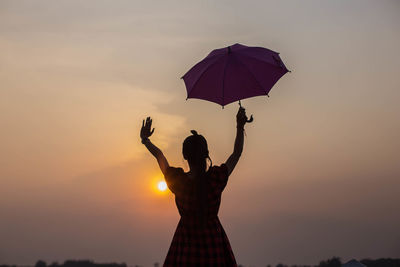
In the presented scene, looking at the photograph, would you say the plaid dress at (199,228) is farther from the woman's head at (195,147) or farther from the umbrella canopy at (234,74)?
the umbrella canopy at (234,74)

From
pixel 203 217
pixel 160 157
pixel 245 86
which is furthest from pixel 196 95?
pixel 203 217

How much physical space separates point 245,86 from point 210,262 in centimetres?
225

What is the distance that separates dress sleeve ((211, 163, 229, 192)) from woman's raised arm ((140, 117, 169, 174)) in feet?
1.79

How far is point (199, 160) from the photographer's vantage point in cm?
711

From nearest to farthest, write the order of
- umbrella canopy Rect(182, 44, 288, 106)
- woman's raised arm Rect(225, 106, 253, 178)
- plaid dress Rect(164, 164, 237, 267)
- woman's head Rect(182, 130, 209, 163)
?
woman's head Rect(182, 130, 209, 163) < plaid dress Rect(164, 164, 237, 267) < woman's raised arm Rect(225, 106, 253, 178) < umbrella canopy Rect(182, 44, 288, 106)

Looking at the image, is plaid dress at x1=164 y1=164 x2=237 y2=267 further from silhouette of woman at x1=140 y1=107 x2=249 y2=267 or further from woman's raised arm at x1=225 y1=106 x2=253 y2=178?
woman's raised arm at x1=225 y1=106 x2=253 y2=178

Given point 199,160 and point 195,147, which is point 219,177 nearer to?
point 199,160

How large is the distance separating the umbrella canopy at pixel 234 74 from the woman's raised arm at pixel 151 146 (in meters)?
1.05

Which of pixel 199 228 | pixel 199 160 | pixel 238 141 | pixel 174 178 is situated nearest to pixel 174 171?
pixel 174 178

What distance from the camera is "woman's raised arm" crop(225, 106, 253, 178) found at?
747 cm

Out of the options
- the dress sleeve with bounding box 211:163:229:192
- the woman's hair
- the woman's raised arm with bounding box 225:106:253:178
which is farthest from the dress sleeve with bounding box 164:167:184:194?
the woman's raised arm with bounding box 225:106:253:178

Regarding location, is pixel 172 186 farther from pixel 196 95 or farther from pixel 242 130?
pixel 196 95

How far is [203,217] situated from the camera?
7.18m

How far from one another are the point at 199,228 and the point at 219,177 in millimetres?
589
